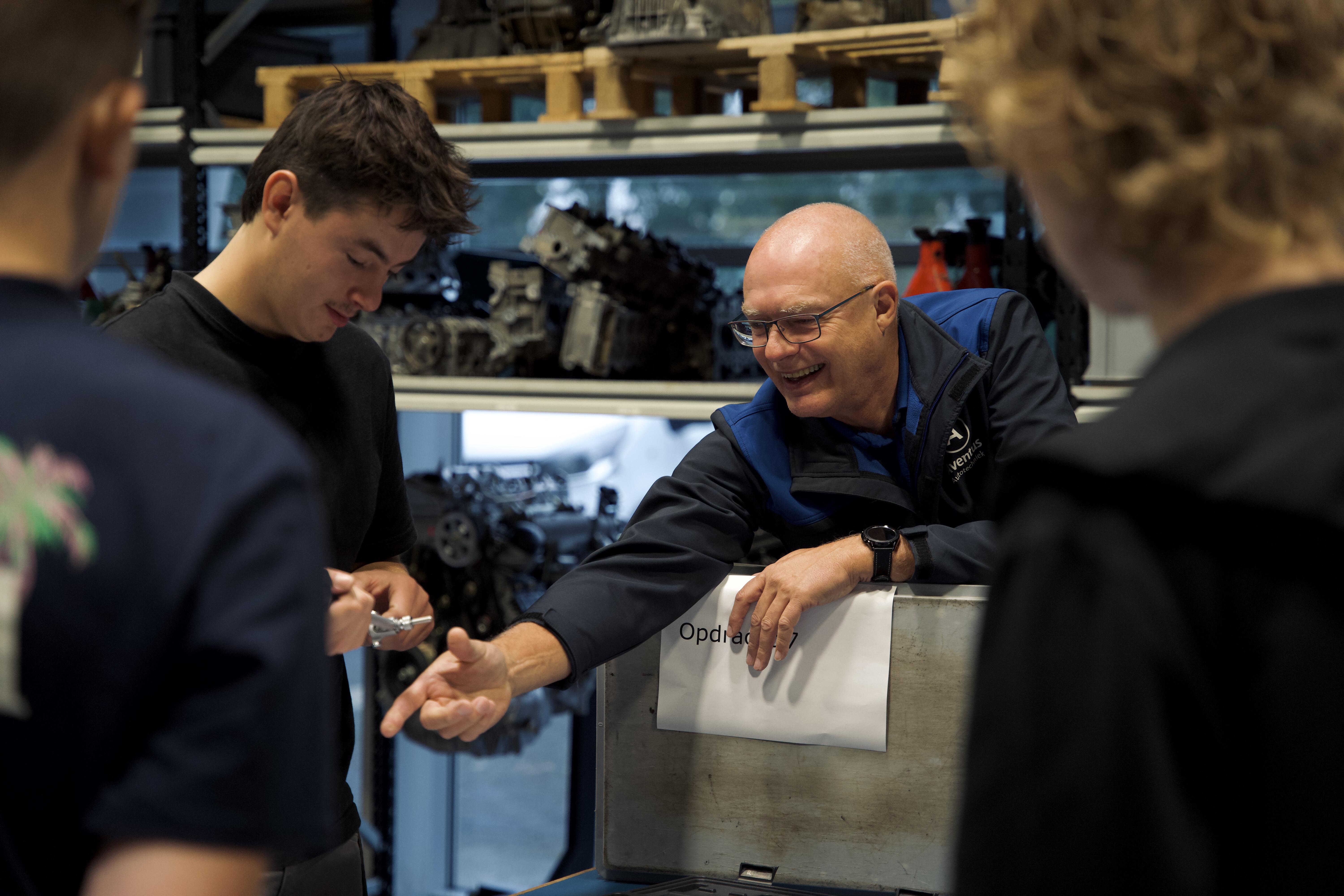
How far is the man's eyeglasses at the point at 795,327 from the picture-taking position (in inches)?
91.2

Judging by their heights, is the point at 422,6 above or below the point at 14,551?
above

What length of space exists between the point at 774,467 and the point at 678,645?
0.50 metres

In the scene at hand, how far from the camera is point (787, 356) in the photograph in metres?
2.31

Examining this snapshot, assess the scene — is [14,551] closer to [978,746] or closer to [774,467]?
[978,746]

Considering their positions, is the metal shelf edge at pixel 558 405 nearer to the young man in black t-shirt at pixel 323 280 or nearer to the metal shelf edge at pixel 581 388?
the metal shelf edge at pixel 581 388

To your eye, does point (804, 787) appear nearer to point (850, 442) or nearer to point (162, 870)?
point (850, 442)

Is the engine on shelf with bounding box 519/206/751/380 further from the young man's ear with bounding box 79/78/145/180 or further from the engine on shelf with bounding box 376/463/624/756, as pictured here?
the young man's ear with bounding box 79/78/145/180

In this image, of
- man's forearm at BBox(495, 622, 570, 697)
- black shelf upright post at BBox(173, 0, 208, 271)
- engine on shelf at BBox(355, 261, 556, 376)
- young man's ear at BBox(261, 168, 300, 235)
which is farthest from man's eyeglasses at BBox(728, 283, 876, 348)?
black shelf upright post at BBox(173, 0, 208, 271)

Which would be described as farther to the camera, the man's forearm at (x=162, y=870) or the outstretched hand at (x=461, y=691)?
the outstretched hand at (x=461, y=691)

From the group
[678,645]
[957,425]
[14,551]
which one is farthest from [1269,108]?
[957,425]

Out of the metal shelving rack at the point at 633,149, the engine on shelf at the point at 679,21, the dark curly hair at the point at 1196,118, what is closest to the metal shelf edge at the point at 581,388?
the metal shelving rack at the point at 633,149

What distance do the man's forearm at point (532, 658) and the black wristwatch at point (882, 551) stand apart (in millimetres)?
544

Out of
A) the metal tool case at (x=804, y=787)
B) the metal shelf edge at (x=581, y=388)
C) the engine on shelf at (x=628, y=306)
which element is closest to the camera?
the metal tool case at (x=804, y=787)

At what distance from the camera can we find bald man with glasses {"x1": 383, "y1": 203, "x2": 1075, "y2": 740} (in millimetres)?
2010
